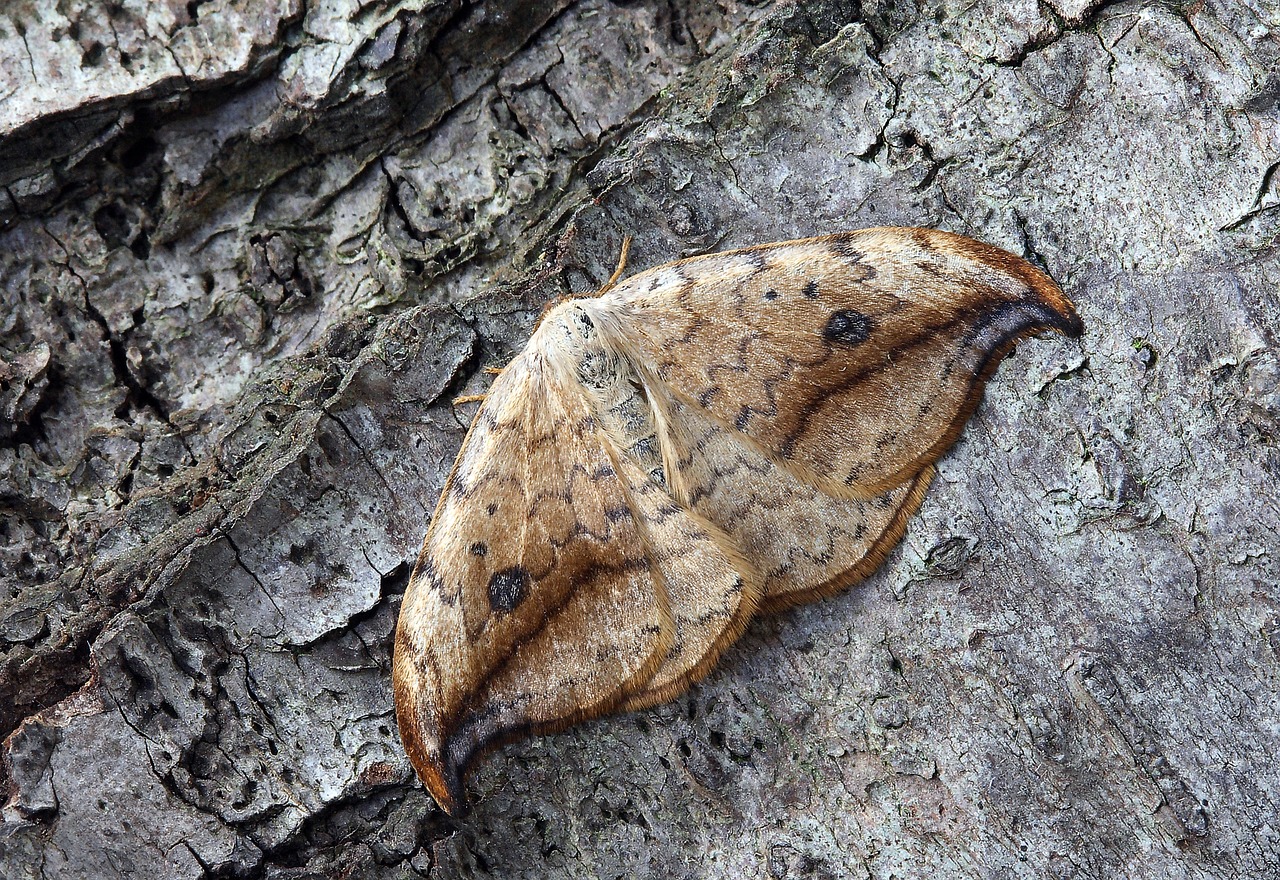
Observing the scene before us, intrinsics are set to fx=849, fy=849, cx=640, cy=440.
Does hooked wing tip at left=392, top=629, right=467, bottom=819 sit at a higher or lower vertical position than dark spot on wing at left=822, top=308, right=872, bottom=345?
lower

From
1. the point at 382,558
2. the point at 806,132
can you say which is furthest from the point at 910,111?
the point at 382,558

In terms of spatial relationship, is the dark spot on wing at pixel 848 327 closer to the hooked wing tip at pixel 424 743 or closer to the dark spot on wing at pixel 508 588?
the dark spot on wing at pixel 508 588

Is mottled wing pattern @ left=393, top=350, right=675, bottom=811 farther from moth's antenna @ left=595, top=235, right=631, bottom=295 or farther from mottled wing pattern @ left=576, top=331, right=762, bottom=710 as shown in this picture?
moth's antenna @ left=595, top=235, right=631, bottom=295

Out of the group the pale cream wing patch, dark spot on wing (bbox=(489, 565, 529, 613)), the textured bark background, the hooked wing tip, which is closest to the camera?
the textured bark background

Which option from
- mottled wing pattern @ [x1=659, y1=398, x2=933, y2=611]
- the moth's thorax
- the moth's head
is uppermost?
→ the moth's head

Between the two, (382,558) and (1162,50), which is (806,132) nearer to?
(1162,50)

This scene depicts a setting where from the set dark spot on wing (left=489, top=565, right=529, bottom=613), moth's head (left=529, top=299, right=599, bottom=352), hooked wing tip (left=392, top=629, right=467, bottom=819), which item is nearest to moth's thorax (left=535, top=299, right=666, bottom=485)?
moth's head (left=529, top=299, right=599, bottom=352)

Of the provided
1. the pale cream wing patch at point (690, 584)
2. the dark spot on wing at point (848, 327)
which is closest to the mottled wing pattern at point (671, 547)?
the pale cream wing patch at point (690, 584)
